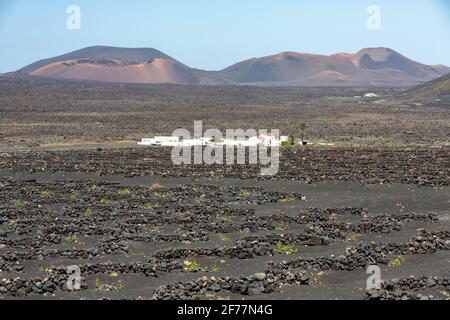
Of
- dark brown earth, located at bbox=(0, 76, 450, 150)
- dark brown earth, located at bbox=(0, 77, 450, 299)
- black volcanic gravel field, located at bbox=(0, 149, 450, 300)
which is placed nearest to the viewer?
black volcanic gravel field, located at bbox=(0, 149, 450, 300)

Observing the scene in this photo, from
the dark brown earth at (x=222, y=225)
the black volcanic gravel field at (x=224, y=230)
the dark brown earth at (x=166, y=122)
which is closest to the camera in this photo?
the black volcanic gravel field at (x=224, y=230)

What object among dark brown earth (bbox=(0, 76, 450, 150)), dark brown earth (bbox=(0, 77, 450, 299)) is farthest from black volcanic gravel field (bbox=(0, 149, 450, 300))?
dark brown earth (bbox=(0, 76, 450, 150))

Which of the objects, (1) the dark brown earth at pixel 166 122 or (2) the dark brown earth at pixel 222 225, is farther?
(1) the dark brown earth at pixel 166 122

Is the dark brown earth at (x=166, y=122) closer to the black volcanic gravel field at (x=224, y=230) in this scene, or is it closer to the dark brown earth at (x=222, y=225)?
the dark brown earth at (x=222, y=225)

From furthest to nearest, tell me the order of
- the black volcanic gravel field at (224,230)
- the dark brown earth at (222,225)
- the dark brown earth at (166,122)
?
the dark brown earth at (166,122) < the dark brown earth at (222,225) < the black volcanic gravel field at (224,230)

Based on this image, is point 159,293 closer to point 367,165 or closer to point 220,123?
point 367,165

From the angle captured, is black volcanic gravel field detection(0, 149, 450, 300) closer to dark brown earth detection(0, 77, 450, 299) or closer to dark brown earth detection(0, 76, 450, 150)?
Answer: dark brown earth detection(0, 77, 450, 299)

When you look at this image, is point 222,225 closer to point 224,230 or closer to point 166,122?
point 224,230

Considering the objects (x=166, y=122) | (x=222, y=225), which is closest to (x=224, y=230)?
(x=222, y=225)

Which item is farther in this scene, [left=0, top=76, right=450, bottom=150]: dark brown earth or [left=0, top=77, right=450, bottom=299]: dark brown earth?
[left=0, top=76, right=450, bottom=150]: dark brown earth

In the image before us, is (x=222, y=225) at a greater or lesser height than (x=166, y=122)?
lesser

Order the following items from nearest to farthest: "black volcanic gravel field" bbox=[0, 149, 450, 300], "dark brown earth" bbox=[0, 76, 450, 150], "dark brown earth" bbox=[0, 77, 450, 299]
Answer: "black volcanic gravel field" bbox=[0, 149, 450, 300]
"dark brown earth" bbox=[0, 77, 450, 299]
"dark brown earth" bbox=[0, 76, 450, 150]

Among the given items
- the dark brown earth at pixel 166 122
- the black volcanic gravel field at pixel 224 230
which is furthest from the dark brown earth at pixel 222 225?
the dark brown earth at pixel 166 122
